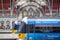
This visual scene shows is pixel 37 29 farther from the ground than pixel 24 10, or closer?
closer

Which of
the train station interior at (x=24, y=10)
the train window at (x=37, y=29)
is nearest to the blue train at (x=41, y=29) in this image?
the train window at (x=37, y=29)

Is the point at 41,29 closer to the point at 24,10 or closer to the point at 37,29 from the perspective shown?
the point at 37,29

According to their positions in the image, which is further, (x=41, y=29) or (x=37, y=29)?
(x=37, y=29)

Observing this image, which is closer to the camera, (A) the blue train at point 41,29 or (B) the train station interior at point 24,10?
(A) the blue train at point 41,29

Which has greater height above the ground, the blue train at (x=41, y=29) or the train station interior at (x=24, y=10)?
the train station interior at (x=24, y=10)

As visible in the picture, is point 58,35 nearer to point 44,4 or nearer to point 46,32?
point 46,32

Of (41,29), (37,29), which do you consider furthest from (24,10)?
(41,29)

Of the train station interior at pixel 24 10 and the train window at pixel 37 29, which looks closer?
the train window at pixel 37 29

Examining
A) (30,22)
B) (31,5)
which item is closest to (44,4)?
(31,5)

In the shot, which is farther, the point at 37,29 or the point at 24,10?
the point at 24,10

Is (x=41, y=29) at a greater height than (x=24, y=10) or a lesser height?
lesser

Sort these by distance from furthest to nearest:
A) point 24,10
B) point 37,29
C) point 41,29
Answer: point 24,10 < point 37,29 < point 41,29

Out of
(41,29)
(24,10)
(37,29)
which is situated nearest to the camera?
(41,29)

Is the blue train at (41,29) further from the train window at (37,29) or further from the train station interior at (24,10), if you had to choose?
the train station interior at (24,10)
